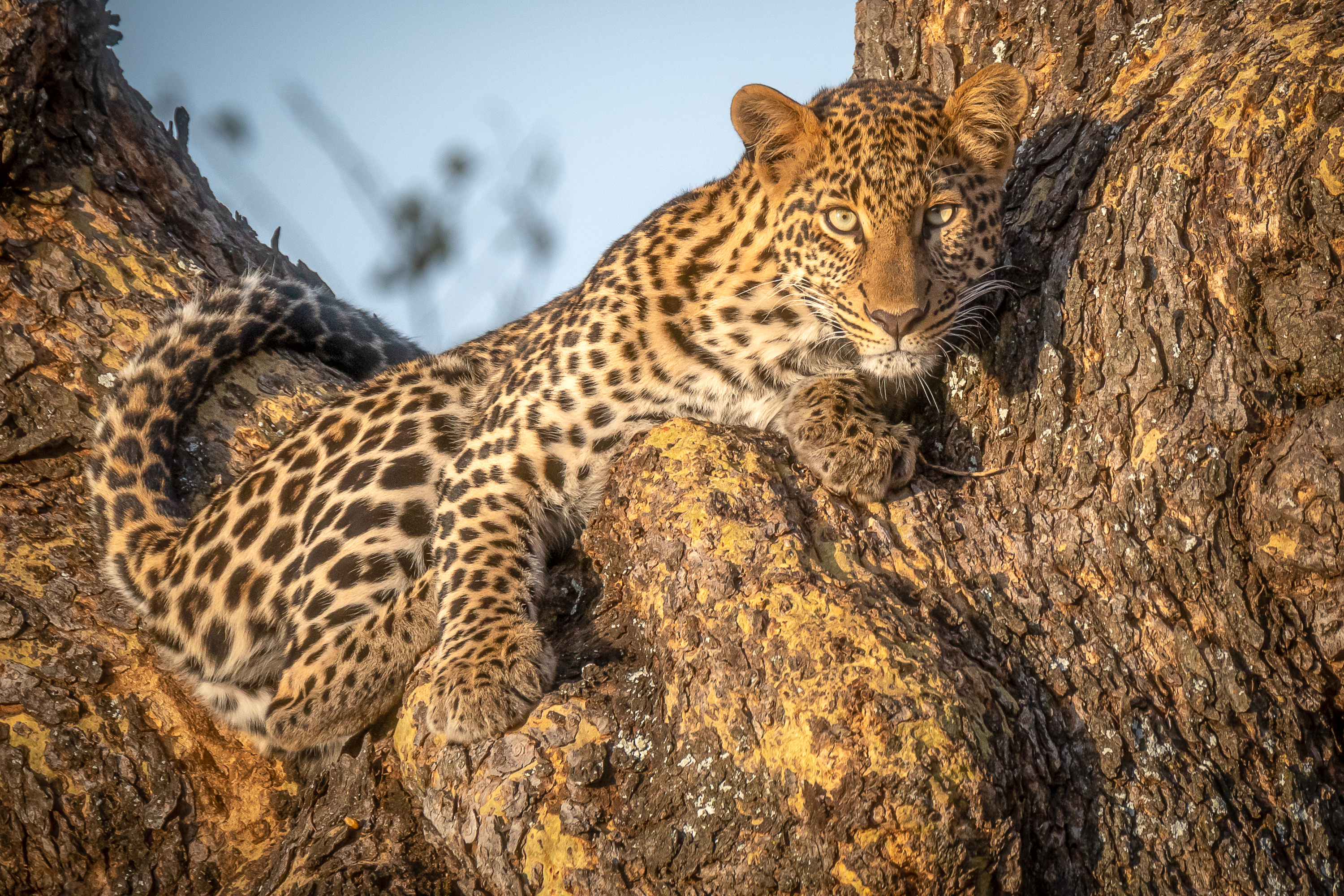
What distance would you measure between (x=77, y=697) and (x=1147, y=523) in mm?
3785

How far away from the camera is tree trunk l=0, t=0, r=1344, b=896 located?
2.90m

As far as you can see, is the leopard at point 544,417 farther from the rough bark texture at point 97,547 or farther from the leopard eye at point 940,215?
the rough bark texture at point 97,547

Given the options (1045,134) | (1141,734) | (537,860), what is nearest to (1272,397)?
(1141,734)

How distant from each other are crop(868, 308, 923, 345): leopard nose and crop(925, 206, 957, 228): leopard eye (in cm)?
42

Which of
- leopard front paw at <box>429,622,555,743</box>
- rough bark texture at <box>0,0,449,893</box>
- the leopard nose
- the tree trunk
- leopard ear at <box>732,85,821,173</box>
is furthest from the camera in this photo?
leopard ear at <box>732,85,821,173</box>

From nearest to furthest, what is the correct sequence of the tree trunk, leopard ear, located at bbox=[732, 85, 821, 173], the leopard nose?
the tree trunk < the leopard nose < leopard ear, located at bbox=[732, 85, 821, 173]

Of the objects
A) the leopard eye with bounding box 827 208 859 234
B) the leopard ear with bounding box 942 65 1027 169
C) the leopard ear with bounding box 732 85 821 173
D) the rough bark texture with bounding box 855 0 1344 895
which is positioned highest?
the leopard ear with bounding box 732 85 821 173

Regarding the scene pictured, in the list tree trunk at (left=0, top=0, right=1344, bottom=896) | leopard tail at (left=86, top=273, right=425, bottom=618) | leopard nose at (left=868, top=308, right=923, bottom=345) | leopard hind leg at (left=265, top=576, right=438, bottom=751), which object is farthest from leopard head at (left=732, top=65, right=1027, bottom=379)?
leopard tail at (left=86, top=273, right=425, bottom=618)

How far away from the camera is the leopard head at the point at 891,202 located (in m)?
3.90

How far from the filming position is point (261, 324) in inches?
201

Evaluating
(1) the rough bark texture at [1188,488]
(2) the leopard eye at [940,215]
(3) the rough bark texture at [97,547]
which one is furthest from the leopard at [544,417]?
(1) the rough bark texture at [1188,488]

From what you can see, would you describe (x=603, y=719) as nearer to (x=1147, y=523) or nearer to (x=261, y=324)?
(x=1147, y=523)

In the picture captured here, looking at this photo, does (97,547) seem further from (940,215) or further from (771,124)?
(940,215)

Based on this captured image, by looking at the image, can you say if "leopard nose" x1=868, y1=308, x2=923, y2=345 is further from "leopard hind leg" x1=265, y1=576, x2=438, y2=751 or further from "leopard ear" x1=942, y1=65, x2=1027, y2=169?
"leopard hind leg" x1=265, y1=576, x2=438, y2=751
